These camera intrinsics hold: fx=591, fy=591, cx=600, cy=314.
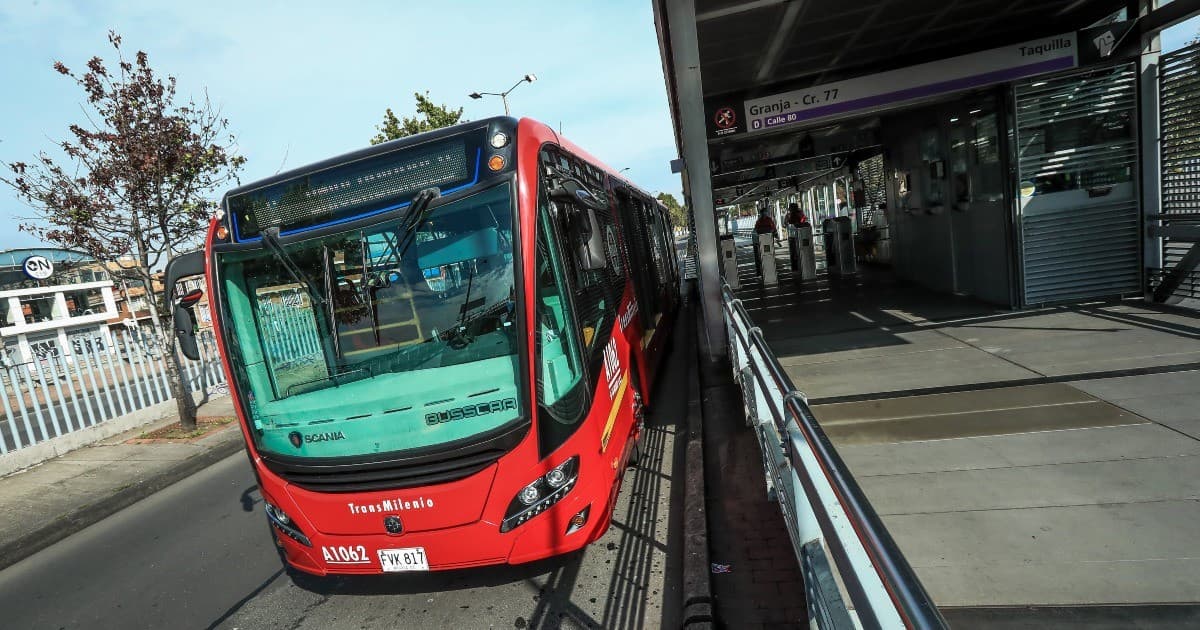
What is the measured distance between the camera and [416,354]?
3.75m

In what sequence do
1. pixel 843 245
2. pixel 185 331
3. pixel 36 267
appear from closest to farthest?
pixel 185 331
pixel 843 245
pixel 36 267

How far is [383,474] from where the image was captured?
11.6 ft

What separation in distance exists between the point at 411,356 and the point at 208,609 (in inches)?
97.7

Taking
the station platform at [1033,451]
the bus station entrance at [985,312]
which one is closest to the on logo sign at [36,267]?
the bus station entrance at [985,312]

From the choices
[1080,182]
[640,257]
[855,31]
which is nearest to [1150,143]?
[1080,182]

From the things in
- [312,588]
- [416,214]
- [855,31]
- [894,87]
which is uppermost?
[855,31]

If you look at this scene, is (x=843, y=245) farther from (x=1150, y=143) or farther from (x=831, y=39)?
(x=831, y=39)

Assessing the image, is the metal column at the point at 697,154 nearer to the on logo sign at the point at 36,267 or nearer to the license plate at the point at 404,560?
the license plate at the point at 404,560

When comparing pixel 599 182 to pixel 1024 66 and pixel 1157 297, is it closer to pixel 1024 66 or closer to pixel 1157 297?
pixel 1024 66

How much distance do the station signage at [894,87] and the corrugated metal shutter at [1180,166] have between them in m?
1.08

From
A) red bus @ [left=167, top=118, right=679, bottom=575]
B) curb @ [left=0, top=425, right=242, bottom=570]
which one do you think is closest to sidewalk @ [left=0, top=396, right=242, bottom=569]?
curb @ [left=0, top=425, right=242, bottom=570]

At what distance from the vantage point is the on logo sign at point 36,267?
44.8m

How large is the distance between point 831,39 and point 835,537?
312 inches

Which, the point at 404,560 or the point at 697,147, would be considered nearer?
the point at 404,560
